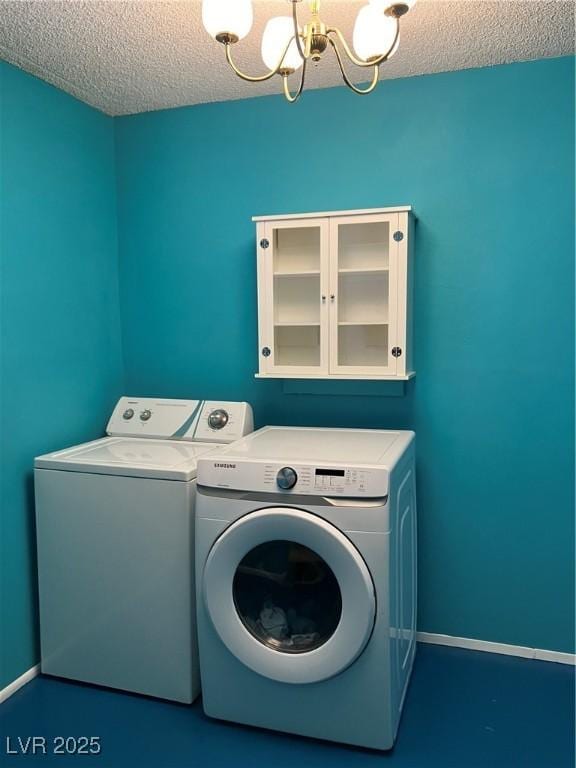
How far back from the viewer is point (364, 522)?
1844mm

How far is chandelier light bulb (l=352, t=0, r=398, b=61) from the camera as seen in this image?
5.04ft

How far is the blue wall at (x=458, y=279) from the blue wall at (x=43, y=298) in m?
0.41

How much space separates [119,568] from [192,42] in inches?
75.0

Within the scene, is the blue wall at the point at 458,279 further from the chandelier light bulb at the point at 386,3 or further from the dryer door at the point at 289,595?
the chandelier light bulb at the point at 386,3

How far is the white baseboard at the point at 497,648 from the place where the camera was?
2432 millimetres

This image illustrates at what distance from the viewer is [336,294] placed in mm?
2404

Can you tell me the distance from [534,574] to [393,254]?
55.3 inches

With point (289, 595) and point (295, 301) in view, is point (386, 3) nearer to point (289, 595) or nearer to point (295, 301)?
point (295, 301)

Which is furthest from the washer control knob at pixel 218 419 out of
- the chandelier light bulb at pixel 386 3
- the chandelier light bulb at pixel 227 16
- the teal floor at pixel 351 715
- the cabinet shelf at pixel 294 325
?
the chandelier light bulb at pixel 386 3

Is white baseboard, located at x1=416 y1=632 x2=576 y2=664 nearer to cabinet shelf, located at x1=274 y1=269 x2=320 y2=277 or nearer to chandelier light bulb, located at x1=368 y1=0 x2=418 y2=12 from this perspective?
cabinet shelf, located at x1=274 y1=269 x2=320 y2=277

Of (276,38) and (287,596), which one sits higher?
(276,38)

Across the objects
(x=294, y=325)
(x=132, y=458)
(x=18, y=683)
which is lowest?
(x=18, y=683)

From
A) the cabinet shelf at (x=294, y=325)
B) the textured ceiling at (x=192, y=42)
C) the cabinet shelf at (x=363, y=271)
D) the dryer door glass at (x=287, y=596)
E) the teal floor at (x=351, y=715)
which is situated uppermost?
the textured ceiling at (x=192, y=42)

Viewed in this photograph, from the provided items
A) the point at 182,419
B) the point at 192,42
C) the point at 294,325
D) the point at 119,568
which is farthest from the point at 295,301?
the point at 119,568
